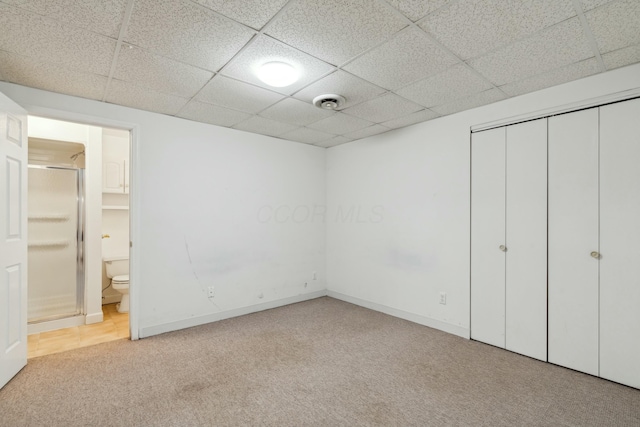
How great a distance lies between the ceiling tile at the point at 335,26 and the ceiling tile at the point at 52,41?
3.84 feet

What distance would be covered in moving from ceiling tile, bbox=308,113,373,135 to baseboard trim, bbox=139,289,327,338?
242 cm

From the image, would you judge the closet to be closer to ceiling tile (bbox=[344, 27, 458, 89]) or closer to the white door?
ceiling tile (bbox=[344, 27, 458, 89])

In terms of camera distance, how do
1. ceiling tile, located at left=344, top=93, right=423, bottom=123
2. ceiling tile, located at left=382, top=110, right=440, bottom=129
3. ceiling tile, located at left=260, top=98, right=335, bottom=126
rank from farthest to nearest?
ceiling tile, located at left=382, top=110, right=440, bottom=129, ceiling tile, located at left=260, top=98, right=335, bottom=126, ceiling tile, located at left=344, top=93, right=423, bottom=123

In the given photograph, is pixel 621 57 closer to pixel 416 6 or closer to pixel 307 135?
pixel 416 6

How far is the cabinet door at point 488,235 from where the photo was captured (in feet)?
9.75

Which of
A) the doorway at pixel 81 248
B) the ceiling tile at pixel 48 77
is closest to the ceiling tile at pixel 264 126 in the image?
the doorway at pixel 81 248

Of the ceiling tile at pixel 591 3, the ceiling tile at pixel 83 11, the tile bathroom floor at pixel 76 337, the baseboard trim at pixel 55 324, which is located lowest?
the tile bathroom floor at pixel 76 337

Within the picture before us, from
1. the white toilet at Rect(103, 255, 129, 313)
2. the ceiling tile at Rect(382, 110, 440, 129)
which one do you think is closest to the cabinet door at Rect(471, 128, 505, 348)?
the ceiling tile at Rect(382, 110, 440, 129)

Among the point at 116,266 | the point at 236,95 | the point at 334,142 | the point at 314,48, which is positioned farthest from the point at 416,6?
the point at 116,266

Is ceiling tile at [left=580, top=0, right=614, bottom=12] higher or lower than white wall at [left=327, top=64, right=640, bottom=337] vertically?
higher

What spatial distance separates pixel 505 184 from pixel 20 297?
4.33 meters

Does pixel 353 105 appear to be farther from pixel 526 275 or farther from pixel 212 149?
pixel 526 275

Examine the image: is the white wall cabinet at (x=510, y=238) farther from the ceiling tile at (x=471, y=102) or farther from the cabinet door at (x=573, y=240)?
the ceiling tile at (x=471, y=102)

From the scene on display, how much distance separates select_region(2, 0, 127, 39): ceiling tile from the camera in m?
1.62
